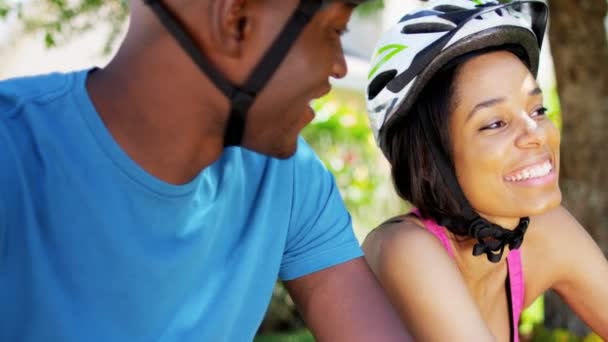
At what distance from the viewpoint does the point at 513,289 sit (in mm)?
2877

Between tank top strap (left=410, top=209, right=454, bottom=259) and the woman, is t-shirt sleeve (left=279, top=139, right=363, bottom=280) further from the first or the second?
tank top strap (left=410, top=209, right=454, bottom=259)

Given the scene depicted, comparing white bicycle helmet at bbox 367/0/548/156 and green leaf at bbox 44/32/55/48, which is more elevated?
white bicycle helmet at bbox 367/0/548/156

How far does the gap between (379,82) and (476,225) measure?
1.67 ft

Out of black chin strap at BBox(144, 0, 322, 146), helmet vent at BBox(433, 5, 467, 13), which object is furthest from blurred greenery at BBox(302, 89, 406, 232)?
black chin strap at BBox(144, 0, 322, 146)

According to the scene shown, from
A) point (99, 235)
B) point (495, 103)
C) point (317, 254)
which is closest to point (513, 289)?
point (495, 103)

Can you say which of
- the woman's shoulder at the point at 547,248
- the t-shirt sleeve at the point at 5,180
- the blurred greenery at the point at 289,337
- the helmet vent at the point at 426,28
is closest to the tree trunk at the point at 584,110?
the blurred greenery at the point at 289,337

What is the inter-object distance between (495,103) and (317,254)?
69 cm

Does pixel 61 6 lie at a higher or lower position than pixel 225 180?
lower

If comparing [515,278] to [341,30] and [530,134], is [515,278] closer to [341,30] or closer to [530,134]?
Result: [530,134]

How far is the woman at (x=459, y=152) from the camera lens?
2531mm

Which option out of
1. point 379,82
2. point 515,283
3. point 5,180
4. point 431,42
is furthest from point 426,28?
point 5,180

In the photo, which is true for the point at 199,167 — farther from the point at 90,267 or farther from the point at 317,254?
the point at 317,254

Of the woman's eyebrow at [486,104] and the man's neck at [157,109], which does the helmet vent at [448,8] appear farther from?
the man's neck at [157,109]

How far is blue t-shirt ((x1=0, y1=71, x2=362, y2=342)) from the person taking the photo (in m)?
1.79
